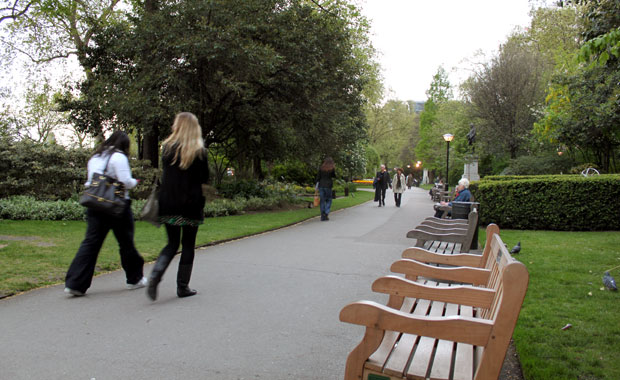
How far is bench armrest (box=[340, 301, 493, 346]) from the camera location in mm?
2135

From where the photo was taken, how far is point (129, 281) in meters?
5.46

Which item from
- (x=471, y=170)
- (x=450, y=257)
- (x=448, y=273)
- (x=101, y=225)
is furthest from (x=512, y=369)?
(x=471, y=170)

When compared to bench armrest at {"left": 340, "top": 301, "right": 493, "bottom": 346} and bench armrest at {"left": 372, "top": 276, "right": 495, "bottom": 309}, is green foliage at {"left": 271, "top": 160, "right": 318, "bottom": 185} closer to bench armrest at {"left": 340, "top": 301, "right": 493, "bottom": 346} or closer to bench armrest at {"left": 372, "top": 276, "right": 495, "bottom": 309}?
bench armrest at {"left": 372, "top": 276, "right": 495, "bottom": 309}

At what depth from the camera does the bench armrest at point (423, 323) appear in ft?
7.00

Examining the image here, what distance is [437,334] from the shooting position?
2.18 meters

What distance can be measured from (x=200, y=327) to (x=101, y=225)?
1.81 meters

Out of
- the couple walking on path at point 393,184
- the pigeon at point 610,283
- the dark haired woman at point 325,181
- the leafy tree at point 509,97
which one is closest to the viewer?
the pigeon at point 610,283

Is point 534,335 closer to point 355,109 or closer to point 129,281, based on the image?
point 129,281

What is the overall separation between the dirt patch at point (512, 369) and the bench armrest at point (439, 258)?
77 cm

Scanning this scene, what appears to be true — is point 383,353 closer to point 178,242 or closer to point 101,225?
point 178,242

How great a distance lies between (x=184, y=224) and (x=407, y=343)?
3071 millimetres

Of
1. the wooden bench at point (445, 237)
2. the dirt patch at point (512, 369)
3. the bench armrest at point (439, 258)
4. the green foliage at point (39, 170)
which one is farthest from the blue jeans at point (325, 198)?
the dirt patch at point (512, 369)

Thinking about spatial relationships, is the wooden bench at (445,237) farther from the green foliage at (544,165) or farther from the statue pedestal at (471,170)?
the statue pedestal at (471,170)

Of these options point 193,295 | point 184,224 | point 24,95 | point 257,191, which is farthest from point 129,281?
point 24,95
